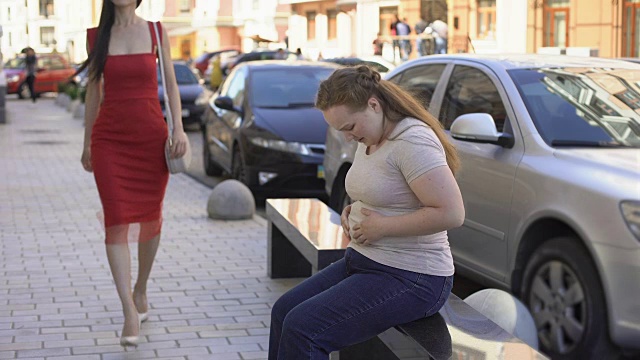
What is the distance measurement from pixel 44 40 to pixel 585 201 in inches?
4229

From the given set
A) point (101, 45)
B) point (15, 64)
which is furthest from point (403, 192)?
point (15, 64)

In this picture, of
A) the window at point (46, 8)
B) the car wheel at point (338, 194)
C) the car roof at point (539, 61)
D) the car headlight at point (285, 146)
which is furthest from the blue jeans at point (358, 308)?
the window at point (46, 8)

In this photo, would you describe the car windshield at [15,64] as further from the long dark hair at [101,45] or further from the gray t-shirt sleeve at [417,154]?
the gray t-shirt sleeve at [417,154]

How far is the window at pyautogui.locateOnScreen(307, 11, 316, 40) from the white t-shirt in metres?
60.6

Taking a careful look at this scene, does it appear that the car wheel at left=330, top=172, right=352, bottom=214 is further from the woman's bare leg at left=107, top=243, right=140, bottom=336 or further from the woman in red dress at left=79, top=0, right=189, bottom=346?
the woman's bare leg at left=107, top=243, right=140, bottom=336

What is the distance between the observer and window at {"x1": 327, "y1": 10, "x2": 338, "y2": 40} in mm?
60375

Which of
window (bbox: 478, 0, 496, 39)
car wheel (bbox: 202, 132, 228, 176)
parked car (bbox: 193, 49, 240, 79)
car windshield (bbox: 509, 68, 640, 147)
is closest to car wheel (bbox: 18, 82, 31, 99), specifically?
parked car (bbox: 193, 49, 240, 79)

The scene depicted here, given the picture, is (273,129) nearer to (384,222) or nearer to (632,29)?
(384,222)

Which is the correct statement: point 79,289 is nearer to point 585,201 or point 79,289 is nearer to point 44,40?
point 585,201

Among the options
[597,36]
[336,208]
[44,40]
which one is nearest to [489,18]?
[597,36]

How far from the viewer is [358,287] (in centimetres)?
387

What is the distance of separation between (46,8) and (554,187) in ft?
353

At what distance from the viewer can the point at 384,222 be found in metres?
3.88

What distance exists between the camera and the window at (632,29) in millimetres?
32812
